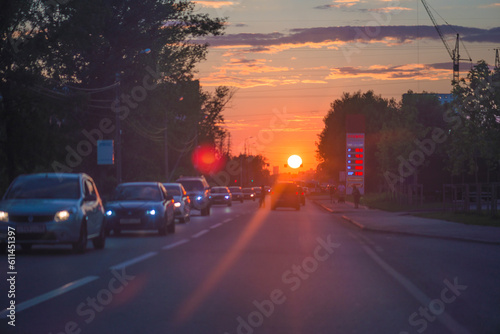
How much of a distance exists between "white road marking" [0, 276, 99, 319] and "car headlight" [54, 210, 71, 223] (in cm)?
483

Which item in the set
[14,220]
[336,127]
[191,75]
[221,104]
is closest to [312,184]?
[336,127]

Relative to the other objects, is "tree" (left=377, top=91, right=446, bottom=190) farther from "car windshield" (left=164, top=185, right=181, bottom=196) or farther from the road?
the road

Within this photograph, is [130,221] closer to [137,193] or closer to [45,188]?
[137,193]

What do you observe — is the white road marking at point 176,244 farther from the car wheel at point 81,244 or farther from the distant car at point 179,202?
the distant car at point 179,202

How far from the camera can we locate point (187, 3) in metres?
50.5

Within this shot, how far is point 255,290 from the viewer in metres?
10.6

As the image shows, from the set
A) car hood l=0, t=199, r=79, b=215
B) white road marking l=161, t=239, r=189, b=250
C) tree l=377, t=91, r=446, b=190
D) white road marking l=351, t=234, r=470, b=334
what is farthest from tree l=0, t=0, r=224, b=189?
tree l=377, t=91, r=446, b=190

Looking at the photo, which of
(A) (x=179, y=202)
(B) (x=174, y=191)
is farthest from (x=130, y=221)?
(B) (x=174, y=191)

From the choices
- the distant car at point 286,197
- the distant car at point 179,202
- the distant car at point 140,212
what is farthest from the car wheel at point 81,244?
the distant car at point 286,197

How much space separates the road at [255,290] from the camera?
7973 mm

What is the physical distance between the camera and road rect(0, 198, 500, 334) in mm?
7973

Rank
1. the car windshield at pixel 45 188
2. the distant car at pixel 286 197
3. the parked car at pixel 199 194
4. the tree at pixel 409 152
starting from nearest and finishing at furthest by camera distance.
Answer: the car windshield at pixel 45 188 → the parked car at pixel 199 194 → the distant car at pixel 286 197 → the tree at pixel 409 152

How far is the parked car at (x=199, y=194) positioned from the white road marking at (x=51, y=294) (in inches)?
1150

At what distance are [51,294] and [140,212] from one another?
44.7 feet
